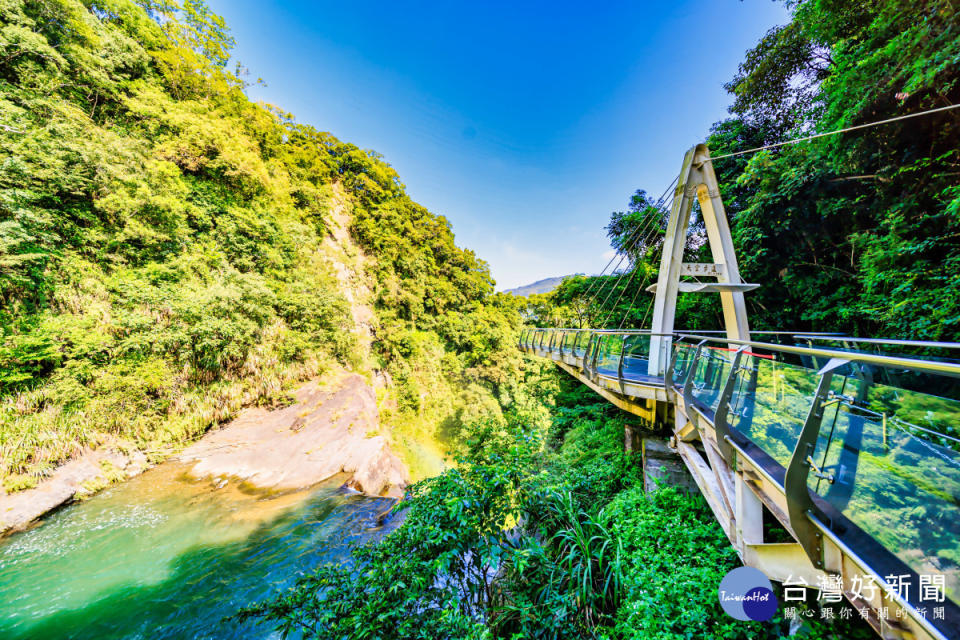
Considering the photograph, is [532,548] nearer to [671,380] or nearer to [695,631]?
[695,631]

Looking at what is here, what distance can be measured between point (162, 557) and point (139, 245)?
27.7 feet

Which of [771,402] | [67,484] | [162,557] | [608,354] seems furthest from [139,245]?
[771,402]

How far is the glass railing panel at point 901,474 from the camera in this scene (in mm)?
1316

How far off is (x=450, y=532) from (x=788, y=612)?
3160mm

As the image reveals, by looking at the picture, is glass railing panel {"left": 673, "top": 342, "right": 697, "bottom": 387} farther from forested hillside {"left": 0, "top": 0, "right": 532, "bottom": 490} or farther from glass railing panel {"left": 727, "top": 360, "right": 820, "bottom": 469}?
forested hillside {"left": 0, "top": 0, "right": 532, "bottom": 490}

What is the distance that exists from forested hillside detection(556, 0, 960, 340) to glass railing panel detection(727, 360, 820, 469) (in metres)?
5.22

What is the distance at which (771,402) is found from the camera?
2479 mm

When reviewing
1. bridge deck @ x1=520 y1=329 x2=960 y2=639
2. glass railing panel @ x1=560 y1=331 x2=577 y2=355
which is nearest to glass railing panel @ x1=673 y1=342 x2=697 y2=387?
bridge deck @ x1=520 y1=329 x2=960 y2=639

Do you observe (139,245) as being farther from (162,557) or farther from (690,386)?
(690,386)

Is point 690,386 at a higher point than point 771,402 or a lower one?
lower

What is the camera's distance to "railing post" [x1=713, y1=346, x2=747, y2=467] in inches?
113

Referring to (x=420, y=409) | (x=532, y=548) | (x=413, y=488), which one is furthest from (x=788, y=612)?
(x=420, y=409)

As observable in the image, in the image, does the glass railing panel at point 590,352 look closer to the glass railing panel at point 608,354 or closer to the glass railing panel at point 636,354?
the glass railing panel at point 608,354

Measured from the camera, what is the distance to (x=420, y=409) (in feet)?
57.0
